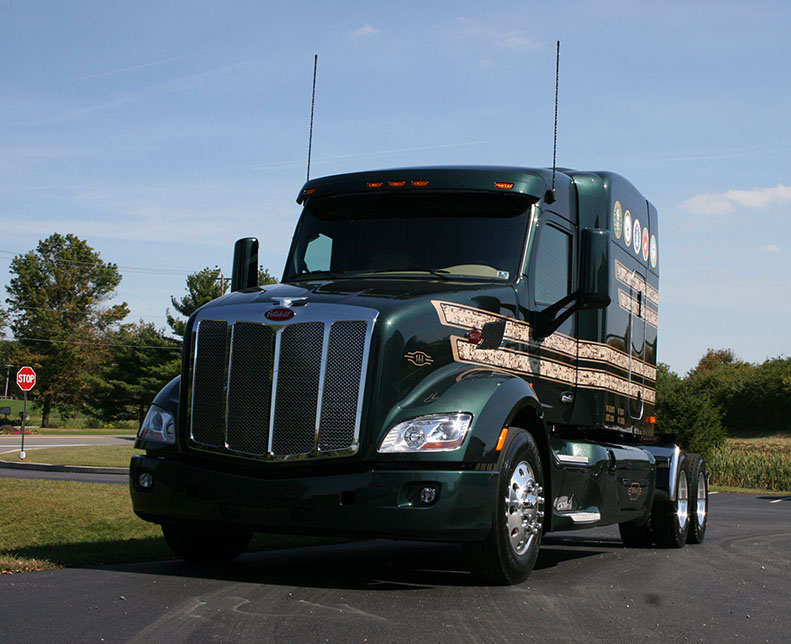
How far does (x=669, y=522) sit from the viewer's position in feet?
38.1

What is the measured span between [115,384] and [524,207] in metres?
64.5

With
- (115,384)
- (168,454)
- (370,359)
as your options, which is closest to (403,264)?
(370,359)

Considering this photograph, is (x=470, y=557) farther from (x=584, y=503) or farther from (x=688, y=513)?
(x=688, y=513)

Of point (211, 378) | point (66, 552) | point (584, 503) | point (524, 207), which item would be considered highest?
point (524, 207)

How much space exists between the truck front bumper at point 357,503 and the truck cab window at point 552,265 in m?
2.17

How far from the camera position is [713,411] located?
37969 mm

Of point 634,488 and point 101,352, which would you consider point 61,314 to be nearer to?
point 101,352

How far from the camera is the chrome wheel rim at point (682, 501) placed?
1179 centimetres

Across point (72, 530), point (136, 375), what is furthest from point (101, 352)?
point (72, 530)

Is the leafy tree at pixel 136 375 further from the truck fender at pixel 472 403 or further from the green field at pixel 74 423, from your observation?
the truck fender at pixel 472 403

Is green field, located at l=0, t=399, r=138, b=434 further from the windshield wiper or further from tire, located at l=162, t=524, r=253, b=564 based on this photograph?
tire, located at l=162, t=524, r=253, b=564

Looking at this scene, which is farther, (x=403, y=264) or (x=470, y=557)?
(x=403, y=264)

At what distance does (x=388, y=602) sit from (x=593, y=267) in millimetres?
3186

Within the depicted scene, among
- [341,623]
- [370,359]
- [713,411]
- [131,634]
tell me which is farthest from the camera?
[713,411]
